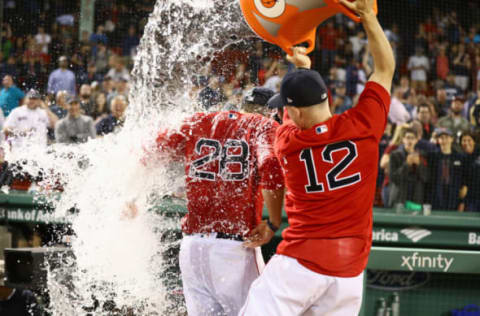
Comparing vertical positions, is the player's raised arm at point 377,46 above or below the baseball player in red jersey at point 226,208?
above

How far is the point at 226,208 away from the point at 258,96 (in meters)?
0.71

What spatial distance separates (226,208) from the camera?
376cm

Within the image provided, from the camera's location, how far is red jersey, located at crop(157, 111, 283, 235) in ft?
12.3

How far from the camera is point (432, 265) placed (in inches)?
211

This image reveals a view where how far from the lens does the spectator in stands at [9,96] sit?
9.41 metres

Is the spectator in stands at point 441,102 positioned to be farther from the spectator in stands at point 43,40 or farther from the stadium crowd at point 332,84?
the spectator in stands at point 43,40

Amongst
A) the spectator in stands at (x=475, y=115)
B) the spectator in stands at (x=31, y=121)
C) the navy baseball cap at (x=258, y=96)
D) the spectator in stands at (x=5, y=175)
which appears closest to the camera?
the navy baseball cap at (x=258, y=96)

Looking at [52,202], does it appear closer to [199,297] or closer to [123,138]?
[123,138]

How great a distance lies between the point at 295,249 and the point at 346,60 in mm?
8763

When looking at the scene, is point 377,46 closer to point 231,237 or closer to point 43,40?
point 231,237

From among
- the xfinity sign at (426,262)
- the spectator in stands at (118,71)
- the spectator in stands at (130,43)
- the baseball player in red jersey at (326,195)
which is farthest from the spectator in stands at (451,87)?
the baseball player in red jersey at (326,195)

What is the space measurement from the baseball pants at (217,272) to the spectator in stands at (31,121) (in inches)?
171

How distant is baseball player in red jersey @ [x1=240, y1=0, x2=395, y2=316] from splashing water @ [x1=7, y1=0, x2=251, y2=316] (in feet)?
4.22

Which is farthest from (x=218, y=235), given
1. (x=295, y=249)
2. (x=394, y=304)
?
(x=394, y=304)
